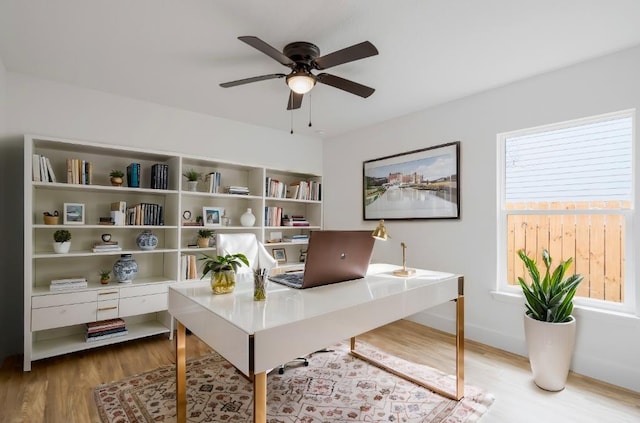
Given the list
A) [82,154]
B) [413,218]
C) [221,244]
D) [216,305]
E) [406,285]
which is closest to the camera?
[216,305]

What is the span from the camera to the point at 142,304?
289cm

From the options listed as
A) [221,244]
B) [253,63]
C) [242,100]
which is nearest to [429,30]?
[253,63]

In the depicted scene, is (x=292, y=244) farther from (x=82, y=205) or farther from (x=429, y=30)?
(x=429, y=30)

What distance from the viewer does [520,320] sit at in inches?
107

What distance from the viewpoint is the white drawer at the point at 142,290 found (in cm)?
280

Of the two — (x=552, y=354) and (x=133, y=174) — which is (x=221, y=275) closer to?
(x=133, y=174)

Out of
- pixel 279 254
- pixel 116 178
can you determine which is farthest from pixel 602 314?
pixel 116 178

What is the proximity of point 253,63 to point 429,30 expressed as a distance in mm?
1243

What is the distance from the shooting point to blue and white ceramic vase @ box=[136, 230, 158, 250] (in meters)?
3.04

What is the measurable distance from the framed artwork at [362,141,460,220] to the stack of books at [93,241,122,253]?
8.75ft

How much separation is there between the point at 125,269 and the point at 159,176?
90 cm

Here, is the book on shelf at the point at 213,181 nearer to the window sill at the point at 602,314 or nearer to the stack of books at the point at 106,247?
the stack of books at the point at 106,247

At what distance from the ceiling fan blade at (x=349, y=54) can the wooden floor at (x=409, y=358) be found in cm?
214

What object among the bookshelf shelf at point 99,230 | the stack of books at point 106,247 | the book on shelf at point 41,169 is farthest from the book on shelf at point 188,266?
the book on shelf at point 41,169
